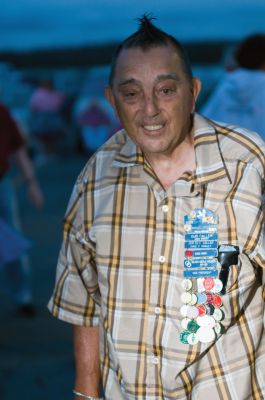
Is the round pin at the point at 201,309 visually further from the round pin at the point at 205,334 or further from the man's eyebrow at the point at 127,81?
the man's eyebrow at the point at 127,81

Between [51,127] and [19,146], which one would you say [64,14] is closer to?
[19,146]

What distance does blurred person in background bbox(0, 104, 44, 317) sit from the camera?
20.3 ft

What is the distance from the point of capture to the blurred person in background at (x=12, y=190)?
20.3 feet

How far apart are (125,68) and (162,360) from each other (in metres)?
0.77

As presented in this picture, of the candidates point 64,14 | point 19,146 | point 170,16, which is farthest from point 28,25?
point 19,146

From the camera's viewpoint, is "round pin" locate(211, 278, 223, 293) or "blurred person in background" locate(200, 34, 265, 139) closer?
"round pin" locate(211, 278, 223, 293)

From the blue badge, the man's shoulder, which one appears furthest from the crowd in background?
the blue badge

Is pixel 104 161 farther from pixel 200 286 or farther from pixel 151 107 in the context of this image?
pixel 200 286

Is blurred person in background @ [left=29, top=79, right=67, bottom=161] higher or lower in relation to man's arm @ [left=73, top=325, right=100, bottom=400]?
higher

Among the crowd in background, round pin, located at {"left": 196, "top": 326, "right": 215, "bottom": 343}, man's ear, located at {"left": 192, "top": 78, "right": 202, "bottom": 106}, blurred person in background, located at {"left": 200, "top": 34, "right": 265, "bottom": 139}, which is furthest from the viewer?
the crowd in background

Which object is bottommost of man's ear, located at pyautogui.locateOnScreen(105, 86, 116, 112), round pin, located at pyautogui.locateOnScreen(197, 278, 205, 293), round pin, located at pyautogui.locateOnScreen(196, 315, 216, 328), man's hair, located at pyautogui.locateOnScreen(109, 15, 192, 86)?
round pin, located at pyautogui.locateOnScreen(196, 315, 216, 328)

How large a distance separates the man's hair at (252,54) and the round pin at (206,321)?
318 centimetres

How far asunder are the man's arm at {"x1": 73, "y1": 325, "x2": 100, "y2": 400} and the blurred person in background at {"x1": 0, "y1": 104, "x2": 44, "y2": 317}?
10.3ft

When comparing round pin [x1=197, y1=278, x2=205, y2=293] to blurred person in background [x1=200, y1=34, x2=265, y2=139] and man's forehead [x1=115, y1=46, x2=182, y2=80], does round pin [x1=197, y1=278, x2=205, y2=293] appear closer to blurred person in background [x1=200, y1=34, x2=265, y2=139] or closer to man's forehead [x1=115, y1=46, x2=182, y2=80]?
man's forehead [x1=115, y1=46, x2=182, y2=80]
